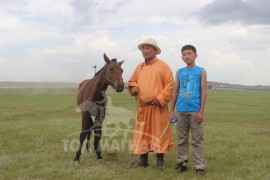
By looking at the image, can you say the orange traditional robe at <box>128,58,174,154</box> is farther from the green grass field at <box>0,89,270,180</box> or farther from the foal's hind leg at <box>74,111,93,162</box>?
the foal's hind leg at <box>74,111,93,162</box>

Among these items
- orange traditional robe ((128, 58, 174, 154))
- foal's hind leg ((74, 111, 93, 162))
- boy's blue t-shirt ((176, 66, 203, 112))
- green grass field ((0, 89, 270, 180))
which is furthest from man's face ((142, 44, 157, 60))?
green grass field ((0, 89, 270, 180))

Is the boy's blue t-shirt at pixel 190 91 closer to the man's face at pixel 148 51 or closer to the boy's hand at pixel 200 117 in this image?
the boy's hand at pixel 200 117

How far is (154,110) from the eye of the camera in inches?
305

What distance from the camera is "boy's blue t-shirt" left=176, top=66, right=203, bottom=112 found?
7262 mm

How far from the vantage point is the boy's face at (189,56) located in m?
7.29

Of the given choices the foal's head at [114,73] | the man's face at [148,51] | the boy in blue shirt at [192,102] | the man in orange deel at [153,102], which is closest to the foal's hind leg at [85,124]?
the foal's head at [114,73]

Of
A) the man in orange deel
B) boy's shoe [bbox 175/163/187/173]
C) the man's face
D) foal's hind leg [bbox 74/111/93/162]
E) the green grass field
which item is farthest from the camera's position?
foal's hind leg [bbox 74/111/93/162]

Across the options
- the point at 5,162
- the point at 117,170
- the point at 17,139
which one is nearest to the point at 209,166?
the point at 117,170

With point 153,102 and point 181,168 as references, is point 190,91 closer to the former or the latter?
point 153,102

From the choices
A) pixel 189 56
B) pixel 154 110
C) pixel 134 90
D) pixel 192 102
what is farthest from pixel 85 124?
pixel 189 56

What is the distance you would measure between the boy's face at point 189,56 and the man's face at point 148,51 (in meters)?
0.75

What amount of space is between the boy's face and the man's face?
0.75 metres

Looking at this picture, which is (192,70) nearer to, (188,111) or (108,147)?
(188,111)

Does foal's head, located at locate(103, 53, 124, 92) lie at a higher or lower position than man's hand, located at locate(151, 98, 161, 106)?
higher
